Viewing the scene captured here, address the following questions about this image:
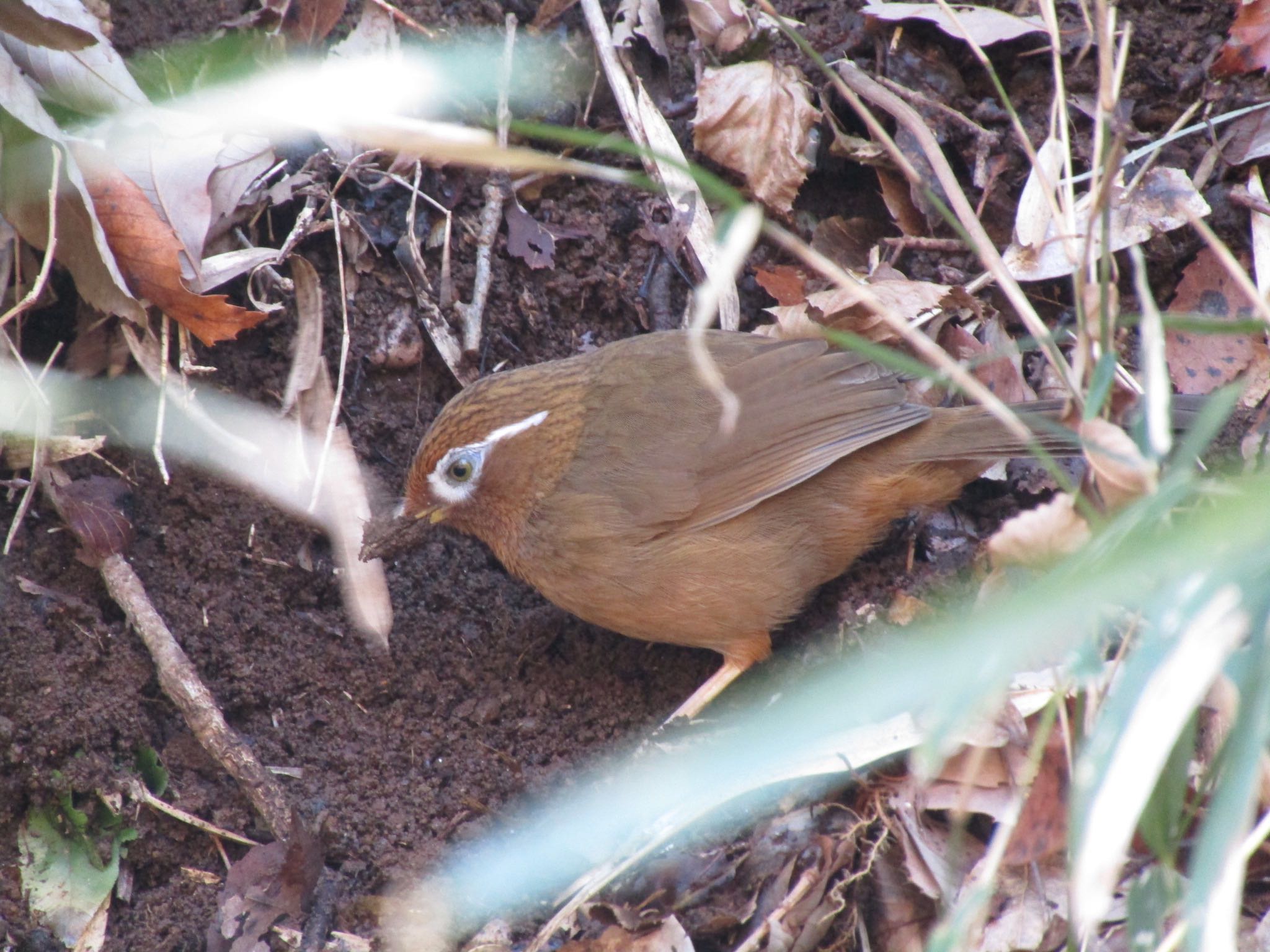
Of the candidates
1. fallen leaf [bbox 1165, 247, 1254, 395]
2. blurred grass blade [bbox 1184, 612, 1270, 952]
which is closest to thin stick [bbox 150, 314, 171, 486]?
blurred grass blade [bbox 1184, 612, 1270, 952]

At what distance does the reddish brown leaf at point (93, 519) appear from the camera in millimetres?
3609

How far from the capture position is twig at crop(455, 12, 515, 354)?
4.26 meters

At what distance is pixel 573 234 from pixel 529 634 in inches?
60.2

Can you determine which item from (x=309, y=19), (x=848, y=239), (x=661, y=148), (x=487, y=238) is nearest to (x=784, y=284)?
(x=848, y=239)

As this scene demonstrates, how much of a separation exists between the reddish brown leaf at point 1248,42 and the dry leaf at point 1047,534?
2.70 m

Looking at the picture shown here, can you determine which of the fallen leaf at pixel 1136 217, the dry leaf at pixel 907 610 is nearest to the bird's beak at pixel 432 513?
the dry leaf at pixel 907 610

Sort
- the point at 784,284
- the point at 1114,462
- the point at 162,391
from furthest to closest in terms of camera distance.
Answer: the point at 784,284 < the point at 162,391 < the point at 1114,462

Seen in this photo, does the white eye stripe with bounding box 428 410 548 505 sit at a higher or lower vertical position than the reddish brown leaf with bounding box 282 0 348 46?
lower

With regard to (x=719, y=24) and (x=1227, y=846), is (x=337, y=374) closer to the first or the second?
(x=719, y=24)

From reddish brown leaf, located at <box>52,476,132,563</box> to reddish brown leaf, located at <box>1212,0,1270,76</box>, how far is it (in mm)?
4048

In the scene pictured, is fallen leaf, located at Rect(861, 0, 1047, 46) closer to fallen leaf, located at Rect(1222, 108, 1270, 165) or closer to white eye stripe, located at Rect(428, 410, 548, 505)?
fallen leaf, located at Rect(1222, 108, 1270, 165)

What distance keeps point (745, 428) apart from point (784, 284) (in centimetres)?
75

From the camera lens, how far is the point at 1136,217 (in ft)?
13.0

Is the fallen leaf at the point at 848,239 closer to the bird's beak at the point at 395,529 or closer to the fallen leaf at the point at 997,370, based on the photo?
the fallen leaf at the point at 997,370
